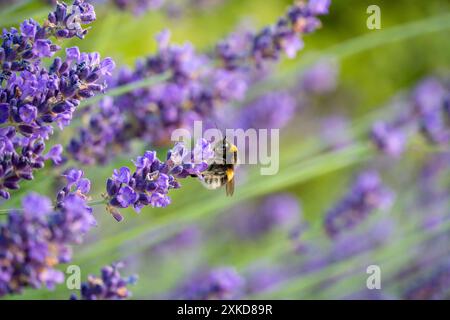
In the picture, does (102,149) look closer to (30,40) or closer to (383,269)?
(30,40)

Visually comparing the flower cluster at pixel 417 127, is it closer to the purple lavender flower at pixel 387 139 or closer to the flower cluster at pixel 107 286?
the purple lavender flower at pixel 387 139

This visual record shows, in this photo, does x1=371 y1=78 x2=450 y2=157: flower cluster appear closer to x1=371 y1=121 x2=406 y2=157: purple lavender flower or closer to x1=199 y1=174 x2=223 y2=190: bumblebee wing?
x1=371 y1=121 x2=406 y2=157: purple lavender flower

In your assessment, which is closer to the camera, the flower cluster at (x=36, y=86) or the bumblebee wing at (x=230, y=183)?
the flower cluster at (x=36, y=86)

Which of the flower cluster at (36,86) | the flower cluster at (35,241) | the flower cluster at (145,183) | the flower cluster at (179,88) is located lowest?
the flower cluster at (35,241)

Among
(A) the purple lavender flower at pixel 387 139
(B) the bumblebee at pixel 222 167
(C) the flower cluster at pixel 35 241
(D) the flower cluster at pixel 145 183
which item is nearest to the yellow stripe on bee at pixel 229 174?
(B) the bumblebee at pixel 222 167

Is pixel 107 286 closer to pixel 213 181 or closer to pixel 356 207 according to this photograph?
pixel 213 181
